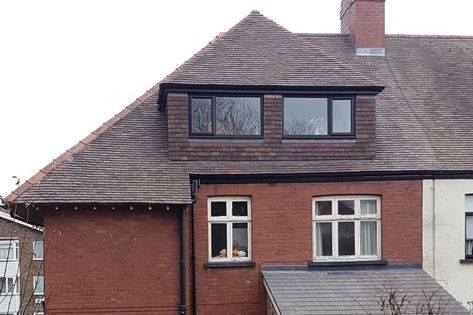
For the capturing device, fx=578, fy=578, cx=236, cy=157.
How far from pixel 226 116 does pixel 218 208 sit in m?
2.12

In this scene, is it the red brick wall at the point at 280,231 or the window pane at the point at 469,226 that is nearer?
the red brick wall at the point at 280,231

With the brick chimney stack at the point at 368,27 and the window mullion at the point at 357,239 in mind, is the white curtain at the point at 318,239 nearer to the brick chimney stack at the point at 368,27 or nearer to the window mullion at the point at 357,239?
the window mullion at the point at 357,239

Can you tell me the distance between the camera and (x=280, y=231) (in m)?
13.1

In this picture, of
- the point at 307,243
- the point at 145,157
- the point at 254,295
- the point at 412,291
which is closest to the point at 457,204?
the point at 412,291

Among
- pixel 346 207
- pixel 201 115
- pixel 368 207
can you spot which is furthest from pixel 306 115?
pixel 368 207

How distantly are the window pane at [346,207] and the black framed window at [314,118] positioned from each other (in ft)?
5.13

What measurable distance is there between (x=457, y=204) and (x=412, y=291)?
9.07 feet

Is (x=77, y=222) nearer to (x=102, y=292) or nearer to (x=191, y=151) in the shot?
(x=102, y=292)

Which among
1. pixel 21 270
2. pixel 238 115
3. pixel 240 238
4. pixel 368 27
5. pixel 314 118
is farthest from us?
pixel 368 27

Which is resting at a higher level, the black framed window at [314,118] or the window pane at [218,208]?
the black framed window at [314,118]

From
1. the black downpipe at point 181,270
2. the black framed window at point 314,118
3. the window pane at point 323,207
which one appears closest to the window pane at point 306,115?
the black framed window at point 314,118

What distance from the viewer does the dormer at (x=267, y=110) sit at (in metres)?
13.1

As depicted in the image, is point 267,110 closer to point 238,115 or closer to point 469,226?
point 238,115

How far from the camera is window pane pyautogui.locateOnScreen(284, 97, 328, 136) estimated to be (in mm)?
13523
